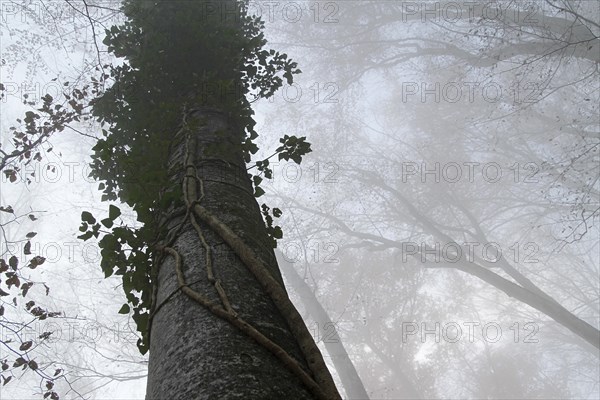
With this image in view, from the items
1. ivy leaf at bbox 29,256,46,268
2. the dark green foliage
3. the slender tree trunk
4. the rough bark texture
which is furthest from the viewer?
the slender tree trunk

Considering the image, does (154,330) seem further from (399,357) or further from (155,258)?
(399,357)

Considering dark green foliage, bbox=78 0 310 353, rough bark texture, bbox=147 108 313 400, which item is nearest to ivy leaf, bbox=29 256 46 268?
dark green foliage, bbox=78 0 310 353

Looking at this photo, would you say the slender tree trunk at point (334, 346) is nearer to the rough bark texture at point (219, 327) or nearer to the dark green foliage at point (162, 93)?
the dark green foliage at point (162, 93)

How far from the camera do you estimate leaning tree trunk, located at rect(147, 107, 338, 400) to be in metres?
1.19

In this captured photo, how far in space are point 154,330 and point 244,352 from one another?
1.76ft

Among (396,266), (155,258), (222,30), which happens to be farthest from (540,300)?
(155,258)

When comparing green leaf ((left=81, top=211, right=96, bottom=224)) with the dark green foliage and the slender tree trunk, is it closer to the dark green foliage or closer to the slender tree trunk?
the dark green foliage

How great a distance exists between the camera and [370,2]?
1593 cm

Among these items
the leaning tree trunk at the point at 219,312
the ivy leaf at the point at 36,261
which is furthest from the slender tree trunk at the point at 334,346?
the leaning tree trunk at the point at 219,312

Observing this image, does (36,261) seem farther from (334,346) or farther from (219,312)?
(334,346)

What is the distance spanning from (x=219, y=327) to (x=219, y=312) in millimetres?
54

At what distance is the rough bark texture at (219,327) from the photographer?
1.16m

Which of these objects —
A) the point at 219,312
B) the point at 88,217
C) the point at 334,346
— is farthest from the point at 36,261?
the point at 334,346

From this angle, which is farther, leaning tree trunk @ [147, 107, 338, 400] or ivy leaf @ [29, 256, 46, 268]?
ivy leaf @ [29, 256, 46, 268]
